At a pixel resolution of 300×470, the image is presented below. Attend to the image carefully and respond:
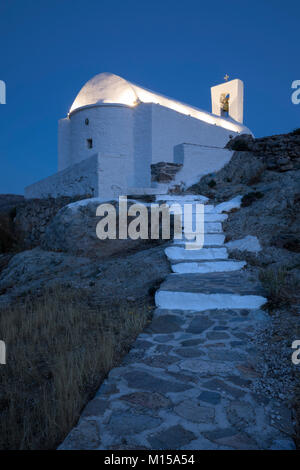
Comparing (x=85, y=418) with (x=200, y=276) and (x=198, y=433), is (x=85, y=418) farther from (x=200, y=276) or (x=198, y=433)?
(x=200, y=276)

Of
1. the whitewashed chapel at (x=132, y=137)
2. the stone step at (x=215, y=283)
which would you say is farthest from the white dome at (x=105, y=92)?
the stone step at (x=215, y=283)

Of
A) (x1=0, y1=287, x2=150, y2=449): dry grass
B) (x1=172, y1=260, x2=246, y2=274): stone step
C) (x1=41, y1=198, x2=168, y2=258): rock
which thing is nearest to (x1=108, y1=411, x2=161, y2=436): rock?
(x1=0, y1=287, x2=150, y2=449): dry grass

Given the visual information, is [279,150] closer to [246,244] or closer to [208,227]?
[208,227]

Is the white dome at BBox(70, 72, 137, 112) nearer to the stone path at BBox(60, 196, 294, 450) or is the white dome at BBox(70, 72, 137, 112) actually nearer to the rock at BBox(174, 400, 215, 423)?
the stone path at BBox(60, 196, 294, 450)

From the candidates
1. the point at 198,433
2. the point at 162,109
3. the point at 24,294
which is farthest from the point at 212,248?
the point at 162,109

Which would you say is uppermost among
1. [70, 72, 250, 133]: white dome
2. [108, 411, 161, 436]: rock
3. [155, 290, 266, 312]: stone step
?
[70, 72, 250, 133]: white dome

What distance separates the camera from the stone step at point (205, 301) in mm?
3963

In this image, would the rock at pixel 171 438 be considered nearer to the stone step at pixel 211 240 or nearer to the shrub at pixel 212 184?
the stone step at pixel 211 240

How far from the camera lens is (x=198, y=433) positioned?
1.87 meters

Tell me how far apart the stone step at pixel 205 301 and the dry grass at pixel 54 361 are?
0.32 metres

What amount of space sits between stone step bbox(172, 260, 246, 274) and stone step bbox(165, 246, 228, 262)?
322mm

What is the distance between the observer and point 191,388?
2.35m

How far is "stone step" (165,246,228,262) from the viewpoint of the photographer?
5949mm
